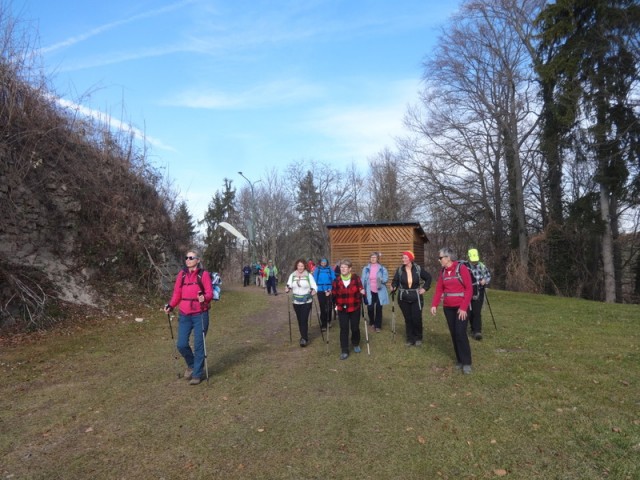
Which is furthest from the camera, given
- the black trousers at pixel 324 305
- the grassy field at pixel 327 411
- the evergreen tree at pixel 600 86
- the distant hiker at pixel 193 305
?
the evergreen tree at pixel 600 86

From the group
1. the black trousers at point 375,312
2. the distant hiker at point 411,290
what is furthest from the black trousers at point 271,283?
the distant hiker at point 411,290

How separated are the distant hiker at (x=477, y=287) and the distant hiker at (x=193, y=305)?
216 inches

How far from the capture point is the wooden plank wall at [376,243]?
82.1ft

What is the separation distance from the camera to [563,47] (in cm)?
2181

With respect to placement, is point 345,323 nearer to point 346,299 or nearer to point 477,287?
point 346,299

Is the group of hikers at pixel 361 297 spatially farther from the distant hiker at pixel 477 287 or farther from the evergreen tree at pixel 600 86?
the evergreen tree at pixel 600 86

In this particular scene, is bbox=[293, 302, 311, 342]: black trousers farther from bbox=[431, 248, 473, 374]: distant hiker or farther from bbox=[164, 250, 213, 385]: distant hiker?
bbox=[431, 248, 473, 374]: distant hiker

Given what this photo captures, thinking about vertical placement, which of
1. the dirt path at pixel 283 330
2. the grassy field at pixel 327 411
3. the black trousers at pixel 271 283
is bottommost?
the grassy field at pixel 327 411

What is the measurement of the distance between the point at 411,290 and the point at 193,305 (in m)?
4.14

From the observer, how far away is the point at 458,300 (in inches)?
269

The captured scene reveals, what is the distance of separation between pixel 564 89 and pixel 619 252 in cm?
1168

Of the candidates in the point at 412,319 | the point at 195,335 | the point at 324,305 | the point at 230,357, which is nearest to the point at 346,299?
the point at 412,319

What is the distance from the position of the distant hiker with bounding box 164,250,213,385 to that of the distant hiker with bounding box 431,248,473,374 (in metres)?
3.71

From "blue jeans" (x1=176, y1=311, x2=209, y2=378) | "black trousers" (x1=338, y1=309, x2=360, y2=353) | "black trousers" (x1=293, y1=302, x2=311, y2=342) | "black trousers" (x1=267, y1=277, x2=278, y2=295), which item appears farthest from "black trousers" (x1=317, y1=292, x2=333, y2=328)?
"black trousers" (x1=267, y1=277, x2=278, y2=295)
